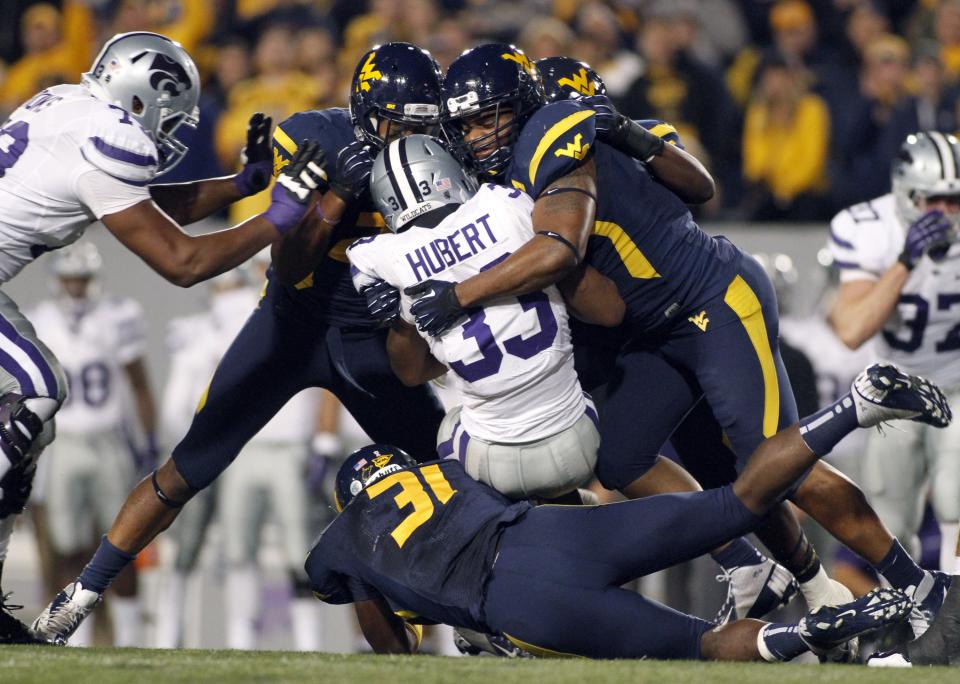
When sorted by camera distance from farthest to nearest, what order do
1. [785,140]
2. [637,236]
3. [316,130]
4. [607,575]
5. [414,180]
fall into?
[785,140] → [316,130] → [637,236] → [414,180] → [607,575]

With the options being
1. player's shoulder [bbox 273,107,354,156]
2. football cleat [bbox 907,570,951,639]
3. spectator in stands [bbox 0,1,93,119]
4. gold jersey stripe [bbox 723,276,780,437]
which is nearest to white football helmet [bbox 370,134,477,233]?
player's shoulder [bbox 273,107,354,156]

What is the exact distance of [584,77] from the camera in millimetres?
4934

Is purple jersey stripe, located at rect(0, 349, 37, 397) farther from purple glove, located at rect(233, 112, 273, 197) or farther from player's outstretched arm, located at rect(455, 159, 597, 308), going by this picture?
player's outstretched arm, located at rect(455, 159, 597, 308)

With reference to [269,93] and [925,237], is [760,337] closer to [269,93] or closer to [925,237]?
[925,237]

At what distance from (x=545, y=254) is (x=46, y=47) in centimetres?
709

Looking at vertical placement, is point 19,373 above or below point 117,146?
below

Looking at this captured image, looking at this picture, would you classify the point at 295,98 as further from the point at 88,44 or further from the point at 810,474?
the point at 810,474

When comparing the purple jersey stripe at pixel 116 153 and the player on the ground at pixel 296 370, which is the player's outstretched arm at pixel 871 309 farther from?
the purple jersey stripe at pixel 116 153

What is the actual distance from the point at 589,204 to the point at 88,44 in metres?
7.05

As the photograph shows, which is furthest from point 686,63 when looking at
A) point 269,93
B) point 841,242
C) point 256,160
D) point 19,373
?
point 19,373

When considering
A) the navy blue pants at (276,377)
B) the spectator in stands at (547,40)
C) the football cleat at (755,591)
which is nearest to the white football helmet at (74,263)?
the spectator in stands at (547,40)

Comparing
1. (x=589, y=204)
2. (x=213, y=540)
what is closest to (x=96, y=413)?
(x=213, y=540)

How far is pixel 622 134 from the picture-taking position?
14.7ft

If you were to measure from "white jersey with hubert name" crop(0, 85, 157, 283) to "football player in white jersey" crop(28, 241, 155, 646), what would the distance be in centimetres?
308
